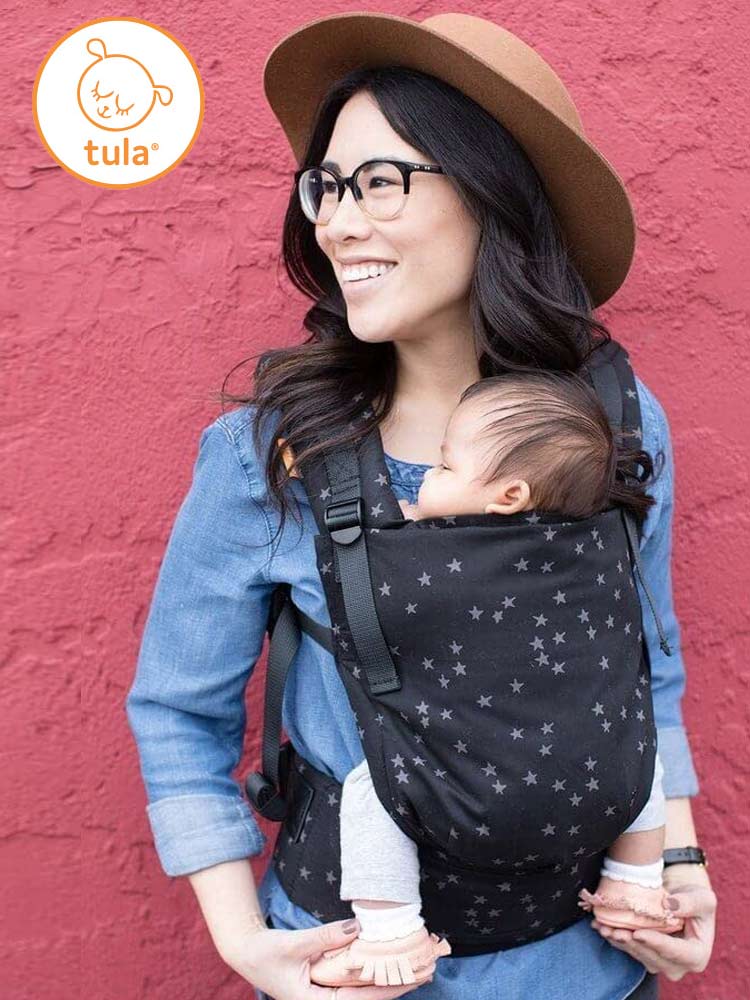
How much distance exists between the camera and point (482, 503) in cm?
157

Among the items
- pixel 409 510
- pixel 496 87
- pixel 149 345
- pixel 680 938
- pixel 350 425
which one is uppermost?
pixel 496 87

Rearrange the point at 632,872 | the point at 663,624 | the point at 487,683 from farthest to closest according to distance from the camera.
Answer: the point at 663,624
the point at 632,872
the point at 487,683

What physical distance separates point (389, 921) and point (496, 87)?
123cm

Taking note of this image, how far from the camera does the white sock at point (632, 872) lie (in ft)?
5.58

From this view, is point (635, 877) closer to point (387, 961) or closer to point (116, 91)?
point (387, 961)

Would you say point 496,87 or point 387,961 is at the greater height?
point 496,87

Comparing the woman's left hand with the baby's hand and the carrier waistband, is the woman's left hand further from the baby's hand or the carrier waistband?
the baby's hand

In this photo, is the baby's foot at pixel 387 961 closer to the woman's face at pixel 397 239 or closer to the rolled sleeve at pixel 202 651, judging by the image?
the rolled sleeve at pixel 202 651

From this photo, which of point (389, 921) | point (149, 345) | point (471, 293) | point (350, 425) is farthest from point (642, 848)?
point (149, 345)

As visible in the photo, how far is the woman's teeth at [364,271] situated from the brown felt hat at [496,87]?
288 mm

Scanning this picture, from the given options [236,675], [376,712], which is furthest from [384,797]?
[236,675]

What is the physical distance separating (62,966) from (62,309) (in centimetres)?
132

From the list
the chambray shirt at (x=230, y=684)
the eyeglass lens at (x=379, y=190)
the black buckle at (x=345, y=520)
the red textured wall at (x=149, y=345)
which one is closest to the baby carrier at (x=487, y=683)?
the black buckle at (x=345, y=520)

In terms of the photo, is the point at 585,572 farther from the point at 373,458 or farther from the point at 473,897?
the point at 473,897
